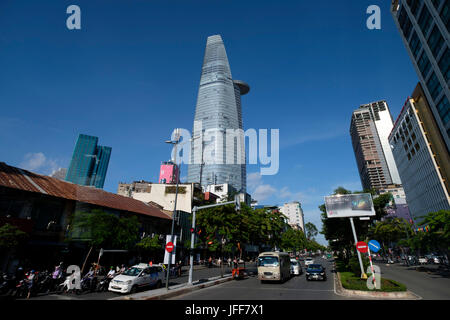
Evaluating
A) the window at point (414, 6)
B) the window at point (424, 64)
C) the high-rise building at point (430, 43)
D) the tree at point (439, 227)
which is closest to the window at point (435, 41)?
the high-rise building at point (430, 43)

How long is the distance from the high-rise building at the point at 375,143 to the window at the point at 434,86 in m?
114

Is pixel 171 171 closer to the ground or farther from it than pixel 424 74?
farther from it

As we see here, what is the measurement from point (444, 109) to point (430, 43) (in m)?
12.9

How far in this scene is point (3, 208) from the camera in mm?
18453

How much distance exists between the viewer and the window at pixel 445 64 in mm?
36875

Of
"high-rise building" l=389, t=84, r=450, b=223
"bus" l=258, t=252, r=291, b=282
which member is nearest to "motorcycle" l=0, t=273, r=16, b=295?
"bus" l=258, t=252, r=291, b=282

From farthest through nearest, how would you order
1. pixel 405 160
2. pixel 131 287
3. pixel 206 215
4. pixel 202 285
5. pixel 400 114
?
pixel 405 160 → pixel 400 114 → pixel 206 215 → pixel 202 285 → pixel 131 287

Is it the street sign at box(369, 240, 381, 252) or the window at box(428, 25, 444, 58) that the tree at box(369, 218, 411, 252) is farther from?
the street sign at box(369, 240, 381, 252)

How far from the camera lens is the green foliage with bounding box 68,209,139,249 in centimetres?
2128

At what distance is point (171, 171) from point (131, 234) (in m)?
120

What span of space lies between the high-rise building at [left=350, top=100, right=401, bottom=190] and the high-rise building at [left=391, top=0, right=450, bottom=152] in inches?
4453

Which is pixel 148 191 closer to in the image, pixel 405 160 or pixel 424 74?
pixel 424 74

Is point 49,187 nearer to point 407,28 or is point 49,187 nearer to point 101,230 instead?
point 101,230

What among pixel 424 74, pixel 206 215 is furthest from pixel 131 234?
pixel 424 74
